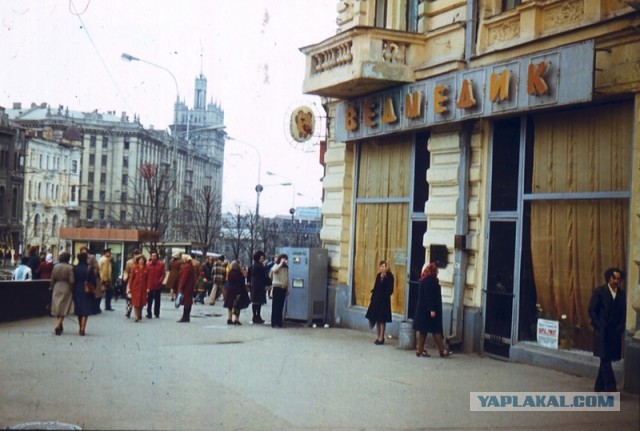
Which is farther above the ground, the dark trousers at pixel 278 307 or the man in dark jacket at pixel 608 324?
the man in dark jacket at pixel 608 324

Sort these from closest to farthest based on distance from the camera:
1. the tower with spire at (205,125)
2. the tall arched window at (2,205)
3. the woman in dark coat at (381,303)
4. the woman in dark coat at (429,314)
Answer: the woman in dark coat at (429,314)
the woman in dark coat at (381,303)
the tall arched window at (2,205)
the tower with spire at (205,125)

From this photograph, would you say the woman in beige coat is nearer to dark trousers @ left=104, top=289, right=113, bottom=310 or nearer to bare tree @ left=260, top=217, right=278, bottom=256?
dark trousers @ left=104, top=289, right=113, bottom=310

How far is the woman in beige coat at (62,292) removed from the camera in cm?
1708

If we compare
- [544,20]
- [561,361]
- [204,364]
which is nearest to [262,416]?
[204,364]

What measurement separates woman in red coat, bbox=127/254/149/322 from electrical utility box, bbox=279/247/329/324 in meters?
3.46

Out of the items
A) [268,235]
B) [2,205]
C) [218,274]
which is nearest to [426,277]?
[218,274]

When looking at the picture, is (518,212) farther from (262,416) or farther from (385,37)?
(262,416)

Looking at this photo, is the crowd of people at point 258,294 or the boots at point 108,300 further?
the boots at point 108,300

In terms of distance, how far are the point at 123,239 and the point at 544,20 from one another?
71.5 ft

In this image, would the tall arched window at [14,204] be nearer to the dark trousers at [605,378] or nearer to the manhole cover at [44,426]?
the dark trousers at [605,378]

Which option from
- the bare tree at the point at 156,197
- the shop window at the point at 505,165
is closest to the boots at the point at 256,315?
the shop window at the point at 505,165

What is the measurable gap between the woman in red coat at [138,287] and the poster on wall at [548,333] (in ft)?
33.7

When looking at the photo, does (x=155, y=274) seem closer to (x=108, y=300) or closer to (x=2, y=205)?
(x=108, y=300)

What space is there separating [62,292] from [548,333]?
9.28m
